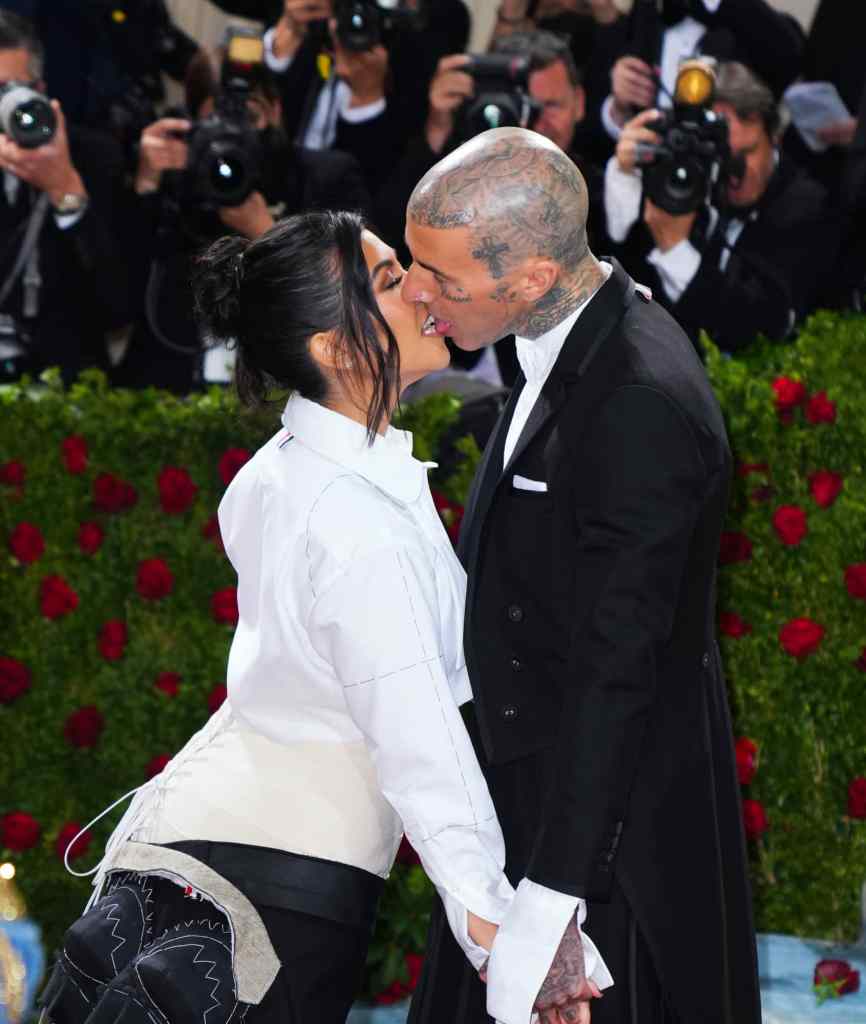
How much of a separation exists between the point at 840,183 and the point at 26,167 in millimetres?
2649

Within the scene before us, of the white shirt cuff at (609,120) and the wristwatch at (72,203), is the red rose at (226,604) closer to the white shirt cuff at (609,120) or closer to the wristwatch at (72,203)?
the wristwatch at (72,203)

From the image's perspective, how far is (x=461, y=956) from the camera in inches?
92.2

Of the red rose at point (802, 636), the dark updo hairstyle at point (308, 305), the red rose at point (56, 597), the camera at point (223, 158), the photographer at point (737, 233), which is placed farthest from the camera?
the camera at point (223, 158)

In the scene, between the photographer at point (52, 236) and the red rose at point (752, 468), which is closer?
the red rose at point (752, 468)

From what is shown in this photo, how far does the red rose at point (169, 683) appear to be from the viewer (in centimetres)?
402

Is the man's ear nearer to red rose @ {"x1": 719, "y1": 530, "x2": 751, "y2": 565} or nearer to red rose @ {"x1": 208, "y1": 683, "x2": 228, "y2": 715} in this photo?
red rose @ {"x1": 719, "y1": 530, "x2": 751, "y2": 565}

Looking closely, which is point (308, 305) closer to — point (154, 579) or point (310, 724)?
point (310, 724)

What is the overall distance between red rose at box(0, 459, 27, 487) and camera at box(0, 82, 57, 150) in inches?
51.3

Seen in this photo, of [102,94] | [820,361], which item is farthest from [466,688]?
[102,94]

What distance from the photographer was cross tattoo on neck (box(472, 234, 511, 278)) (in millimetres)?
2051

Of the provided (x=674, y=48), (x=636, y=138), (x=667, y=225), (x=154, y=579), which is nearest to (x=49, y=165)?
(x=154, y=579)

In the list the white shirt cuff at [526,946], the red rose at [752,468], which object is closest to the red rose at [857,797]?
the red rose at [752,468]

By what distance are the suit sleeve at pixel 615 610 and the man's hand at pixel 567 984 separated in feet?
0.24

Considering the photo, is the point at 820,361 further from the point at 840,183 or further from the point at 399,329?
the point at 399,329
